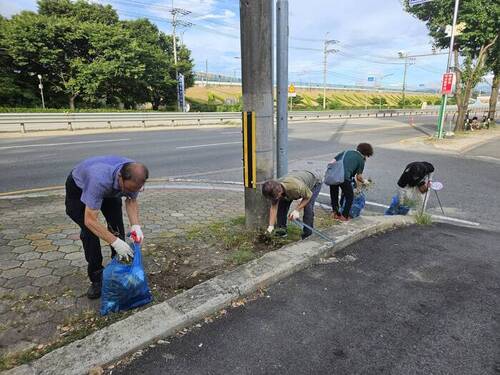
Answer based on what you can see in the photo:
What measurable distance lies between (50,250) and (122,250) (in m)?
1.87

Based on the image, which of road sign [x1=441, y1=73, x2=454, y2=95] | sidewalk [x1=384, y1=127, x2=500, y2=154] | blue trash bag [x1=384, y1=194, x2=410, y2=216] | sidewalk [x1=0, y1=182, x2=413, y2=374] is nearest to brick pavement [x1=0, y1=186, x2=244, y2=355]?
sidewalk [x1=0, y1=182, x2=413, y2=374]

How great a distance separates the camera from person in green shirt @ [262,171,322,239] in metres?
3.28

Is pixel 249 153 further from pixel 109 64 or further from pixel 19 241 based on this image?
pixel 109 64

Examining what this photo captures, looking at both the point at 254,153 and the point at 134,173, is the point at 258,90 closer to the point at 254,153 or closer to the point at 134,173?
the point at 254,153

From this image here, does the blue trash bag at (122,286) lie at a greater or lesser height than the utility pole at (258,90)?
lesser

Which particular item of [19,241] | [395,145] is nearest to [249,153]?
[19,241]

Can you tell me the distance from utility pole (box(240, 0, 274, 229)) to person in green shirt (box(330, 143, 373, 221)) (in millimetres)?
1475

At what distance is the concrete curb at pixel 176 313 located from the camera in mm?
1985

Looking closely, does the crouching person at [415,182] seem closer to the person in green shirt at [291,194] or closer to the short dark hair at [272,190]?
the person in green shirt at [291,194]

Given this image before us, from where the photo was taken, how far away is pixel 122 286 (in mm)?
A: 2473

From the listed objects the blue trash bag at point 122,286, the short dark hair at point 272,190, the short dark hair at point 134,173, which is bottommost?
the blue trash bag at point 122,286

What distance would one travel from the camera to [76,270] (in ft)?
11.0

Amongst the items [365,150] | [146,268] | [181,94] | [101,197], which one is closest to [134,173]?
[101,197]

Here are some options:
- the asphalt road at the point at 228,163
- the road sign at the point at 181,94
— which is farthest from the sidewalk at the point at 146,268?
the road sign at the point at 181,94
